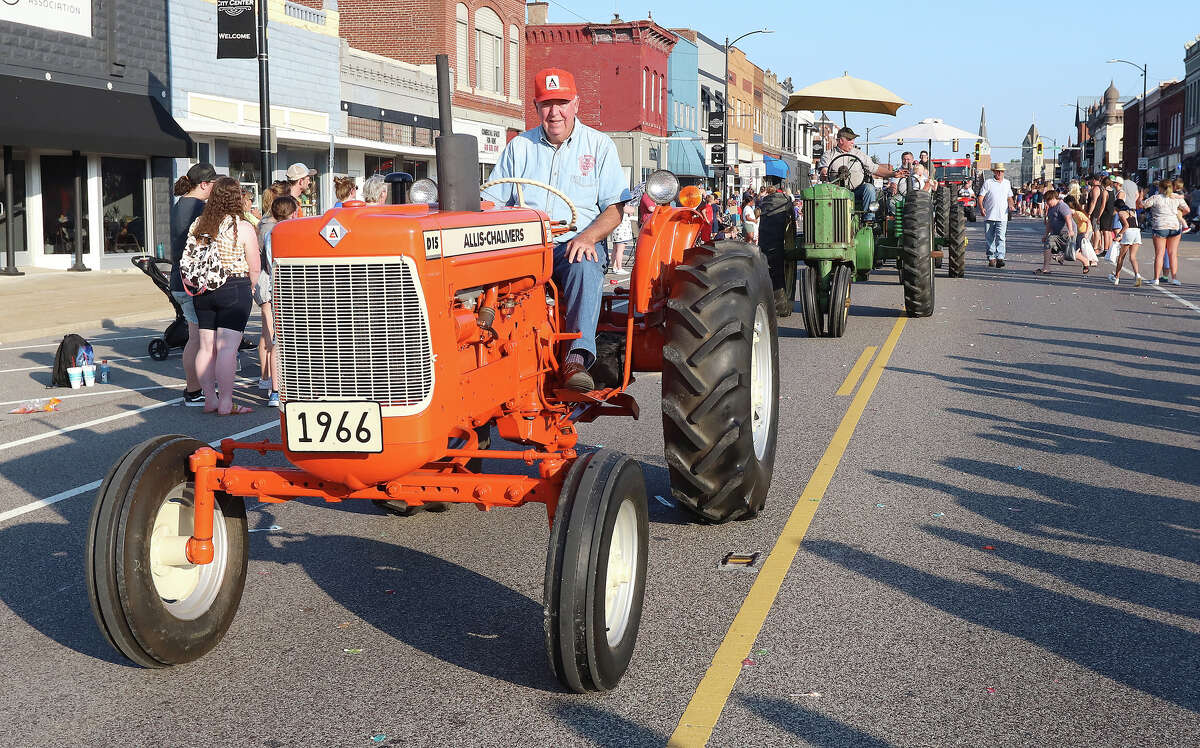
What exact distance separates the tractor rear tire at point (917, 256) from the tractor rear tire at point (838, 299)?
1.49 m

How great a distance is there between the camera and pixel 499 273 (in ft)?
16.9

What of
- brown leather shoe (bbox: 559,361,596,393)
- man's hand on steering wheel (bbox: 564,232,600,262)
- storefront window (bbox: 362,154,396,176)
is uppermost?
storefront window (bbox: 362,154,396,176)

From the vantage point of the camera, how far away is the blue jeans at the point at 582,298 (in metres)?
6.02

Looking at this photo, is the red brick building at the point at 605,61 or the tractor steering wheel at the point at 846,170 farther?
the red brick building at the point at 605,61

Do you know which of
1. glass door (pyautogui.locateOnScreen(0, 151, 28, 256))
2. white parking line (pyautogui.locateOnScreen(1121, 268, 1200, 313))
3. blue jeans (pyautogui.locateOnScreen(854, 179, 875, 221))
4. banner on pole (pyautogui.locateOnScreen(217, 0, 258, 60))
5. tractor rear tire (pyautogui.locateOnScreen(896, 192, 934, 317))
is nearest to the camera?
tractor rear tire (pyautogui.locateOnScreen(896, 192, 934, 317))

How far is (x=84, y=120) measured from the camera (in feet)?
78.0

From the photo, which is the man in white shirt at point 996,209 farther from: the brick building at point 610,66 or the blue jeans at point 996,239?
the brick building at point 610,66

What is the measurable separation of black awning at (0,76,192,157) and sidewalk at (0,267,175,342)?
92.4 inches

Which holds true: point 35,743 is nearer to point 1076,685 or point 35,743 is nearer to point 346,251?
point 346,251

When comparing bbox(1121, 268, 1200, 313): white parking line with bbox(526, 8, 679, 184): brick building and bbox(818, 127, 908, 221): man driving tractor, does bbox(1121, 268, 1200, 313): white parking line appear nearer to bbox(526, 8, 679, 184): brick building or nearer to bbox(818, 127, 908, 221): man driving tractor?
bbox(818, 127, 908, 221): man driving tractor

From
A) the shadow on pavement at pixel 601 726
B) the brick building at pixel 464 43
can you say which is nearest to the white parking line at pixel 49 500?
the shadow on pavement at pixel 601 726

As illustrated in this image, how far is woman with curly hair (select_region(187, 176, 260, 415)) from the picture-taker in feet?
33.1

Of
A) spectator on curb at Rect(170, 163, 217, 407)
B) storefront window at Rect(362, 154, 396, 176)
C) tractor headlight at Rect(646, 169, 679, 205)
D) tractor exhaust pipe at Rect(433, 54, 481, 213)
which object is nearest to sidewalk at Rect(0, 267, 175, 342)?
spectator on curb at Rect(170, 163, 217, 407)

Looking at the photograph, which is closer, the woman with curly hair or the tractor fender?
the tractor fender
